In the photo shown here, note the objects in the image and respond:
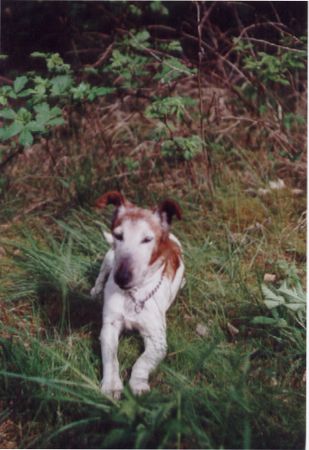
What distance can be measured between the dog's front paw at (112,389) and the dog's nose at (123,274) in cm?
41

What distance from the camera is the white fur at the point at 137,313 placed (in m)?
2.74

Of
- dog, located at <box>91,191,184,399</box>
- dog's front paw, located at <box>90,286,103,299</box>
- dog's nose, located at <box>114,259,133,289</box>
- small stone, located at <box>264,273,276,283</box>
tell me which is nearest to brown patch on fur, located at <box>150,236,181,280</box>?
dog, located at <box>91,191,184,399</box>

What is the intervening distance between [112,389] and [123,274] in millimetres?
467

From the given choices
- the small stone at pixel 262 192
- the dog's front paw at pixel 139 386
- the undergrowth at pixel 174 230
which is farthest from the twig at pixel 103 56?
the dog's front paw at pixel 139 386

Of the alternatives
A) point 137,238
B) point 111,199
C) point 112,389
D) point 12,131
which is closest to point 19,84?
point 12,131

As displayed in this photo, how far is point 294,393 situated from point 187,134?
206cm

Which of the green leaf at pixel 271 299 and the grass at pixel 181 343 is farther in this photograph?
the green leaf at pixel 271 299

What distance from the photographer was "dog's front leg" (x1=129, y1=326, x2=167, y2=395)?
2.69 metres

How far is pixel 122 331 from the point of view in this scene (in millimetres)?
3029

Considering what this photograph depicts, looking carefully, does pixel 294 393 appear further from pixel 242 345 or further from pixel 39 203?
pixel 39 203

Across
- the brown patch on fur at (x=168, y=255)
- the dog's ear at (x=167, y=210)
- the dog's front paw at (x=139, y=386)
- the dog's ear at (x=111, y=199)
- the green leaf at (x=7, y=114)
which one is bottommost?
the dog's front paw at (x=139, y=386)

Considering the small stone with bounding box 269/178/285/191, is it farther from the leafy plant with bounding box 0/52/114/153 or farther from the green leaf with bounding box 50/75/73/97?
the green leaf with bounding box 50/75/73/97

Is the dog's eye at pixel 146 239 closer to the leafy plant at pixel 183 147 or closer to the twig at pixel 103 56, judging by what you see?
the leafy plant at pixel 183 147

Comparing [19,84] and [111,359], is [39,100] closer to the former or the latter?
[19,84]
